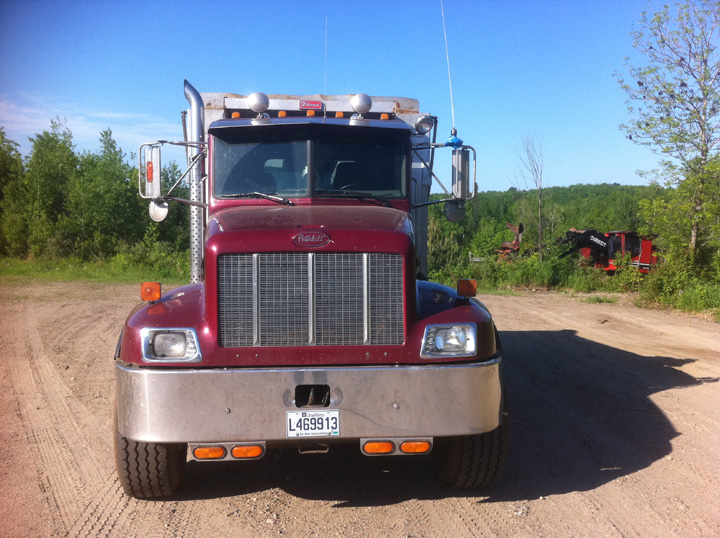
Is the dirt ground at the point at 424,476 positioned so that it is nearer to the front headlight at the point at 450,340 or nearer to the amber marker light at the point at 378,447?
the amber marker light at the point at 378,447

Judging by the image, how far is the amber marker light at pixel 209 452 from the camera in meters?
3.63

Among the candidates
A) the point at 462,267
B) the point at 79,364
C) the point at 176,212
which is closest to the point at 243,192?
the point at 79,364

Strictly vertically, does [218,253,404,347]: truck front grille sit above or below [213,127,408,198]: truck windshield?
below

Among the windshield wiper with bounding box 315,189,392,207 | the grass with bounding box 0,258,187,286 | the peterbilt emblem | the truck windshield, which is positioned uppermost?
the truck windshield

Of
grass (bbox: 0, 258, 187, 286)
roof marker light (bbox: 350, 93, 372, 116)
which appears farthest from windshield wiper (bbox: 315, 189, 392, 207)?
grass (bbox: 0, 258, 187, 286)

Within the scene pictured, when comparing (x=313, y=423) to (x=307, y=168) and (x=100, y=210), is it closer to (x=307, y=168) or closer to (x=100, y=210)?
(x=307, y=168)

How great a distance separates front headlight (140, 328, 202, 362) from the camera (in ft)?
12.0

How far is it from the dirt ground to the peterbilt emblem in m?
1.64

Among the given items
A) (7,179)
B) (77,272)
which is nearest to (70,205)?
(7,179)

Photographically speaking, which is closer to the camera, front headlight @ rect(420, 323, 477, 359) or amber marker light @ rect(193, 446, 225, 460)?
amber marker light @ rect(193, 446, 225, 460)

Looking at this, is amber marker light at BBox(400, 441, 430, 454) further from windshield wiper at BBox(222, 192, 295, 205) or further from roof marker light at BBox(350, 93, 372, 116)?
roof marker light at BBox(350, 93, 372, 116)

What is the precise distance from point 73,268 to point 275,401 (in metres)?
23.0

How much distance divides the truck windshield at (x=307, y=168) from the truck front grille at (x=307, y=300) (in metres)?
1.16

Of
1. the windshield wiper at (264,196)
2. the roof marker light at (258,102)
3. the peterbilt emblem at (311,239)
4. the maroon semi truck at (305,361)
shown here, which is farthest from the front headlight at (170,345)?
the roof marker light at (258,102)
